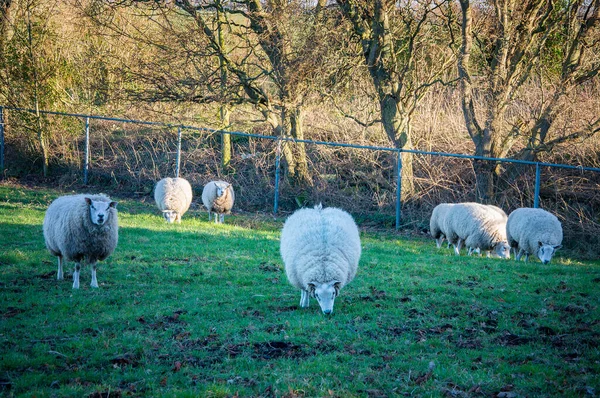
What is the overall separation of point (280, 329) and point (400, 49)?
41.6ft

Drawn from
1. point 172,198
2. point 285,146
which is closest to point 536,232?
point 285,146

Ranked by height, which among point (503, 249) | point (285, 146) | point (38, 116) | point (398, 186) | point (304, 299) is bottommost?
point (304, 299)

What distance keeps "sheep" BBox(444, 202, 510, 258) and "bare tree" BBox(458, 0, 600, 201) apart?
265 cm

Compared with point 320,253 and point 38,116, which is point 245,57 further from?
point 320,253

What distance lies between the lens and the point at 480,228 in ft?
41.0

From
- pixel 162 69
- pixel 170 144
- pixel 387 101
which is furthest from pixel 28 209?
pixel 387 101

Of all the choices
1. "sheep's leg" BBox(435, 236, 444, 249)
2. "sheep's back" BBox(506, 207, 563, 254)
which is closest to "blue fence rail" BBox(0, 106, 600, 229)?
"sheep's back" BBox(506, 207, 563, 254)

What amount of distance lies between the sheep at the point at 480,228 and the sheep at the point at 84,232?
7.45 meters

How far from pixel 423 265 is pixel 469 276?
1.15 m

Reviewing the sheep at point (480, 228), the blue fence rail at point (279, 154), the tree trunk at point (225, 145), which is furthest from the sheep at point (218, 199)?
the sheep at point (480, 228)

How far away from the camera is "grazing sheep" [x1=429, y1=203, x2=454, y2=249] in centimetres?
1357

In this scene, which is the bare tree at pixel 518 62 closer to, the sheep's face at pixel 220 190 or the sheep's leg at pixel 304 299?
the sheep's face at pixel 220 190

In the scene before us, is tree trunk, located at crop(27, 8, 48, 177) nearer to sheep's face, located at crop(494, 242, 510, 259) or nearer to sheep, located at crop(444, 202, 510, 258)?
sheep, located at crop(444, 202, 510, 258)

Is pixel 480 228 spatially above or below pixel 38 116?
below
